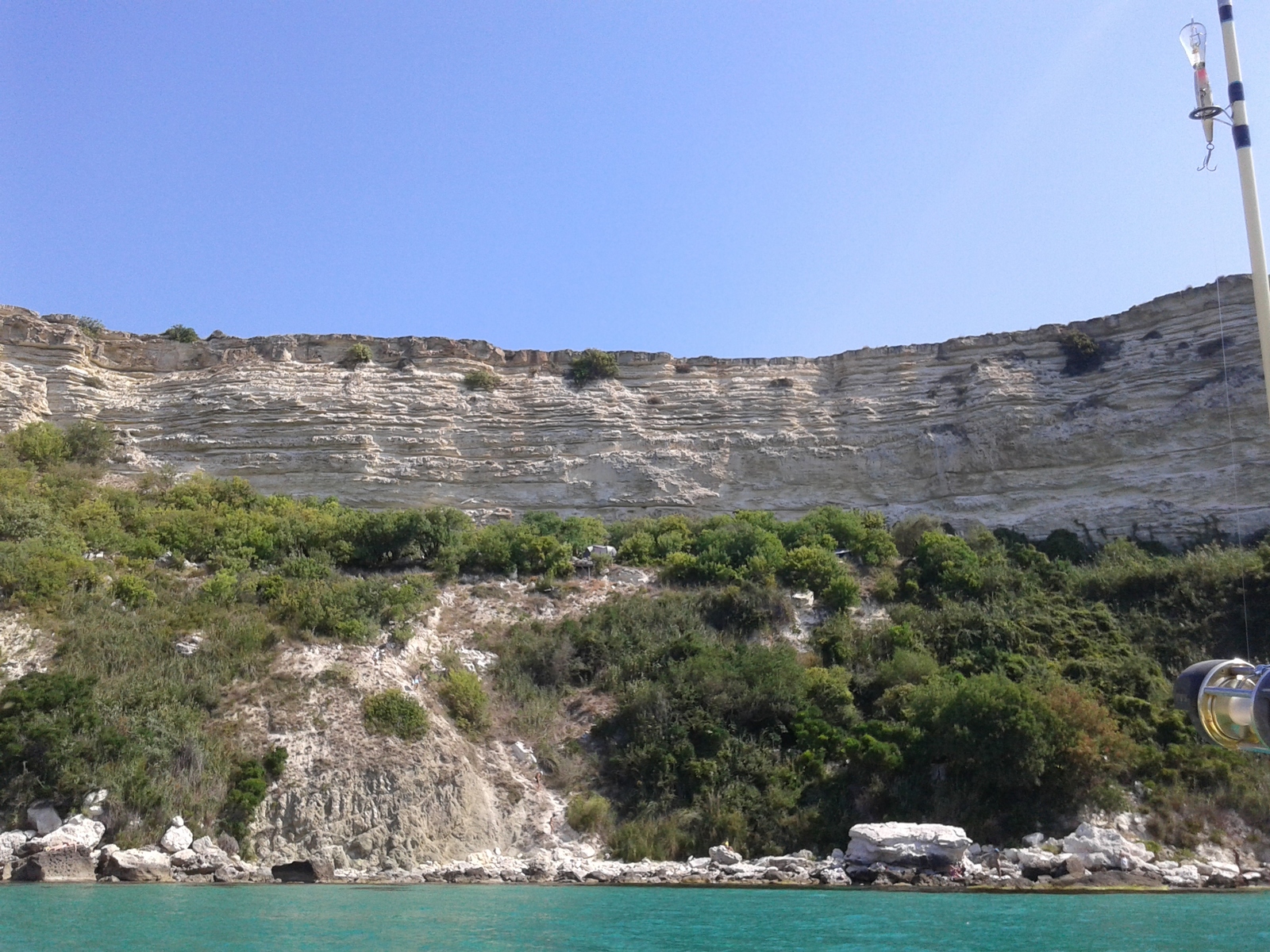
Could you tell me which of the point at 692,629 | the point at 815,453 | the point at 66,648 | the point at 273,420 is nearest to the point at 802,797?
the point at 692,629

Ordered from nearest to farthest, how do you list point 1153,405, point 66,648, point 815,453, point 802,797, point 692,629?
point 802,797, point 66,648, point 692,629, point 1153,405, point 815,453

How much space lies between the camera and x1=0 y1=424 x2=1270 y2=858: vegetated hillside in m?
16.5

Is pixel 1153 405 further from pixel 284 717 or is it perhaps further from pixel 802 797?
pixel 284 717

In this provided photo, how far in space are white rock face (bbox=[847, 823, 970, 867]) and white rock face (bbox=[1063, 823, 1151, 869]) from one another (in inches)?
66.1

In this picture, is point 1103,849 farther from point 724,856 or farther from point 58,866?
point 58,866

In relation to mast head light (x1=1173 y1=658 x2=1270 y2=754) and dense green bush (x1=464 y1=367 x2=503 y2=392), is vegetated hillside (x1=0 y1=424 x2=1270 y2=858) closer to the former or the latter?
dense green bush (x1=464 y1=367 x2=503 y2=392)

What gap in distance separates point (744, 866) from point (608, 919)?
4.92 metres

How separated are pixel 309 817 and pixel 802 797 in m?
7.79

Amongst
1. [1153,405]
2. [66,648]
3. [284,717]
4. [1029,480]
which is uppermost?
[1153,405]

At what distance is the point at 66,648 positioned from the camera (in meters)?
18.5

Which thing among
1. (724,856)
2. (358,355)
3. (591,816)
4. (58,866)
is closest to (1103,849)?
(724,856)

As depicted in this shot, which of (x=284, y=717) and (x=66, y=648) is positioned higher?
(x=66, y=648)

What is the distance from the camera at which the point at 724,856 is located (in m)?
15.6

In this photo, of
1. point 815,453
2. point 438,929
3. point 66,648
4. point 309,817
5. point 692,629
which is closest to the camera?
point 438,929
